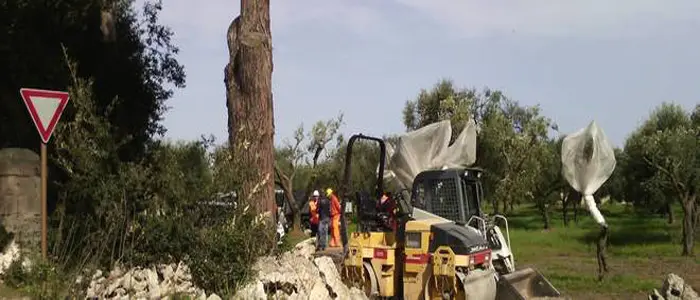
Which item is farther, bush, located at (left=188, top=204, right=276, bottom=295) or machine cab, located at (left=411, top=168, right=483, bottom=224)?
machine cab, located at (left=411, top=168, right=483, bottom=224)

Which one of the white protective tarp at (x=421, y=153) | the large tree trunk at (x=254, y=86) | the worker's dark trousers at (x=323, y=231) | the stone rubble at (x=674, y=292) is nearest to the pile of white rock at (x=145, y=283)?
the large tree trunk at (x=254, y=86)

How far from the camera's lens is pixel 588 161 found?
16.4 metres

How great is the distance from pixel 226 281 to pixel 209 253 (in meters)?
0.44

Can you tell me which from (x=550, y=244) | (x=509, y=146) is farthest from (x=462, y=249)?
(x=509, y=146)

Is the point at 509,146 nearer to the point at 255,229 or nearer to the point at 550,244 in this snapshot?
the point at 550,244

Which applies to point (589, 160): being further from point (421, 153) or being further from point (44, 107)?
point (44, 107)

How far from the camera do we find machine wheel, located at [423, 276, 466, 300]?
10992mm

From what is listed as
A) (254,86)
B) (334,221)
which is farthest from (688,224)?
(254,86)

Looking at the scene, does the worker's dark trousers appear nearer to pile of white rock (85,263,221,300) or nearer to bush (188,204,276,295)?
bush (188,204,276,295)

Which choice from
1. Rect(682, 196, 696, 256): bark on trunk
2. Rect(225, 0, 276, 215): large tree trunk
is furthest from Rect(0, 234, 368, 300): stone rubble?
Rect(682, 196, 696, 256): bark on trunk

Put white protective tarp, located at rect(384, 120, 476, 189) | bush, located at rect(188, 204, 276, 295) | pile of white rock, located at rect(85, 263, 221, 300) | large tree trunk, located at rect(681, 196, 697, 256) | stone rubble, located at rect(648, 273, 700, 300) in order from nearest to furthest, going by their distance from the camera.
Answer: pile of white rock, located at rect(85, 263, 221, 300), bush, located at rect(188, 204, 276, 295), stone rubble, located at rect(648, 273, 700, 300), white protective tarp, located at rect(384, 120, 476, 189), large tree trunk, located at rect(681, 196, 697, 256)

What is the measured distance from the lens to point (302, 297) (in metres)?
9.22

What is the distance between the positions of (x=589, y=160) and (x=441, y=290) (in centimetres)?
668

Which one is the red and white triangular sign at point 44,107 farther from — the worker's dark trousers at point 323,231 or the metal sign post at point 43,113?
the worker's dark trousers at point 323,231
